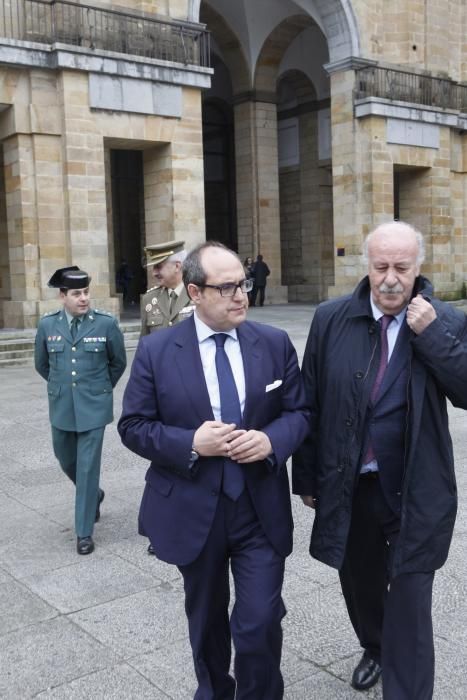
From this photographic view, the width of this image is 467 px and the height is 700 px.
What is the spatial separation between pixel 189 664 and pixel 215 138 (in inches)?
1077

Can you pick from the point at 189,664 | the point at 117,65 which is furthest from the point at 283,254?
the point at 189,664

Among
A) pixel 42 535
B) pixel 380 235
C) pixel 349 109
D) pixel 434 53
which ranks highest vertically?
pixel 434 53

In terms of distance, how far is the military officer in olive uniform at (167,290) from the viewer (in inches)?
203

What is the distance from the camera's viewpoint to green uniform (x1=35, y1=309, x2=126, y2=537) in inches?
202

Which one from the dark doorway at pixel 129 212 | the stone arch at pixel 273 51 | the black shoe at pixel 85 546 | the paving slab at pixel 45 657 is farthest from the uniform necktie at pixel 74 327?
the dark doorway at pixel 129 212

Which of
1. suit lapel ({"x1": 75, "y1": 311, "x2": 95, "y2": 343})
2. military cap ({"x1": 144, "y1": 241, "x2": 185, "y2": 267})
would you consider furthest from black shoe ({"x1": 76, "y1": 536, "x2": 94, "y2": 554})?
military cap ({"x1": 144, "y1": 241, "x2": 185, "y2": 267})

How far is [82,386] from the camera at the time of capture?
5.21 metres

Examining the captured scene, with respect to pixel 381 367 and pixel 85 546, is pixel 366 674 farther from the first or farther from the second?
pixel 85 546

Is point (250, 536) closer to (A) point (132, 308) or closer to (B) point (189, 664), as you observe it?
(B) point (189, 664)

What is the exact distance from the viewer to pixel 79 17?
15.5m

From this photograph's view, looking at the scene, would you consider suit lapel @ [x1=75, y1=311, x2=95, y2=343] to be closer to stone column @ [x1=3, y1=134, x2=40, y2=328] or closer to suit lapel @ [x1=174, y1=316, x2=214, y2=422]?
suit lapel @ [x1=174, y1=316, x2=214, y2=422]

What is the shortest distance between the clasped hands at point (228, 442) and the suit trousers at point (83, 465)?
256 centimetres

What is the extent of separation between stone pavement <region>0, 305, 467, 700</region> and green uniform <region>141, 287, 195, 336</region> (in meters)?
1.42

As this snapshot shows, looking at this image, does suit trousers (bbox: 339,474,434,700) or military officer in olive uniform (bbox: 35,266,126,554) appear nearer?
suit trousers (bbox: 339,474,434,700)
